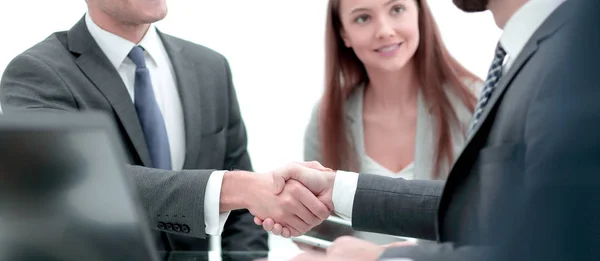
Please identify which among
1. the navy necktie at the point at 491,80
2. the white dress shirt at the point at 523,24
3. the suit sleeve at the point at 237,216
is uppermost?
the white dress shirt at the point at 523,24

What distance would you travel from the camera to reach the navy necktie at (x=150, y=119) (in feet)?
7.34

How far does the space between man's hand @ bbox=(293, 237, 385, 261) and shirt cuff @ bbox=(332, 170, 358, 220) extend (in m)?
0.59

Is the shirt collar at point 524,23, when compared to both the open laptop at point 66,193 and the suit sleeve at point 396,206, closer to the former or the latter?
the suit sleeve at point 396,206

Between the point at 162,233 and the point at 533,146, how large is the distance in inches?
60.1

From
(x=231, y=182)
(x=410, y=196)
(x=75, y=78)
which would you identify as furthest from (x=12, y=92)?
(x=410, y=196)

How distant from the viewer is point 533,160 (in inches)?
35.1

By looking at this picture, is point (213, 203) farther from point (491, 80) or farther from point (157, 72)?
point (491, 80)

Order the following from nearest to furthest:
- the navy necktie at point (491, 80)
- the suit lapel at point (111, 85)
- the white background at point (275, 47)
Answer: the navy necktie at point (491, 80), the suit lapel at point (111, 85), the white background at point (275, 47)


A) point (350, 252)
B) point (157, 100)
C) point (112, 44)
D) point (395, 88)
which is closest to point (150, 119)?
point (157, 100)

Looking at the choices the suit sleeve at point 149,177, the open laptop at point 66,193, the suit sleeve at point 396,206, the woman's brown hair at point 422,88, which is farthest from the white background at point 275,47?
the open laptop at point 66,193

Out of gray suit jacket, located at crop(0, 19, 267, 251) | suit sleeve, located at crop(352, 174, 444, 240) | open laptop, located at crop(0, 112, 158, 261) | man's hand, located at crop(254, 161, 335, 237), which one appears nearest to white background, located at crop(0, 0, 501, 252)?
gray suit jacket, located at crop(0, 19, 267, 251)

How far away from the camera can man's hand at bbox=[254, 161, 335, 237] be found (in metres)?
1.98

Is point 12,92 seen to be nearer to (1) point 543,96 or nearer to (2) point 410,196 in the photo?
(2) point 410,196

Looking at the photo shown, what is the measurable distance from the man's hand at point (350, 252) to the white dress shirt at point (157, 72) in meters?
1.15
